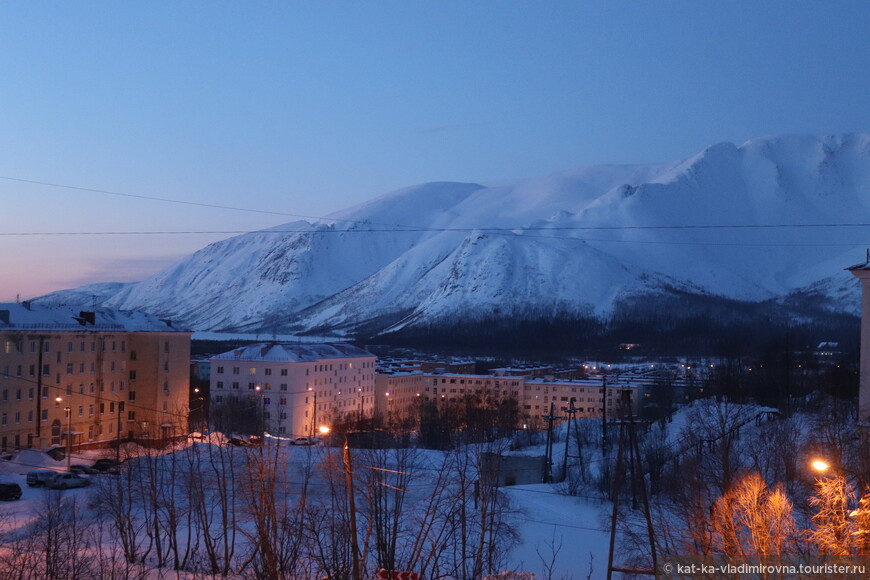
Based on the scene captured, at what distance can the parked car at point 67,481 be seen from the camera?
79.2 ft

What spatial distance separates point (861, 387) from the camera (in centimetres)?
1881

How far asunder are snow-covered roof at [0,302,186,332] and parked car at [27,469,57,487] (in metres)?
12.8

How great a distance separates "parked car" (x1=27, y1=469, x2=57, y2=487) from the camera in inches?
972

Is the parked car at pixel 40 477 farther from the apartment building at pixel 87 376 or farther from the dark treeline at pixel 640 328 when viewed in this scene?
the dark treeline at pixel 640 328

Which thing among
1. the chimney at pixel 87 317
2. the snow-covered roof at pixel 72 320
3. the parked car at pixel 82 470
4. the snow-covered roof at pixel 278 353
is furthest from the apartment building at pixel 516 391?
the parked car at pixel 82 470

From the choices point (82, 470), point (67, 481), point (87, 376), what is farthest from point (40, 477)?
point (87, 376)

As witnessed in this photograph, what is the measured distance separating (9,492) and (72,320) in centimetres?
1912

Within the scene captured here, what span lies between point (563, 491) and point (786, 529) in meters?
18.5

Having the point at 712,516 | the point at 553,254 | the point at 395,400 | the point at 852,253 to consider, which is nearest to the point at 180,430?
the point at 712,516

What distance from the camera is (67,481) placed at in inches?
968

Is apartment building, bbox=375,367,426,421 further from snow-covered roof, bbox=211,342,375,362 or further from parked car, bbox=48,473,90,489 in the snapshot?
parked car, bbox=48,473,90,489

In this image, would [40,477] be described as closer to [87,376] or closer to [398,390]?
[87,376]

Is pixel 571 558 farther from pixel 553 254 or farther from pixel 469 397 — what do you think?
pixel 553 254

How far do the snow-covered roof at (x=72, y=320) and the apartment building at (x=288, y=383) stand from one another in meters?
7.16
